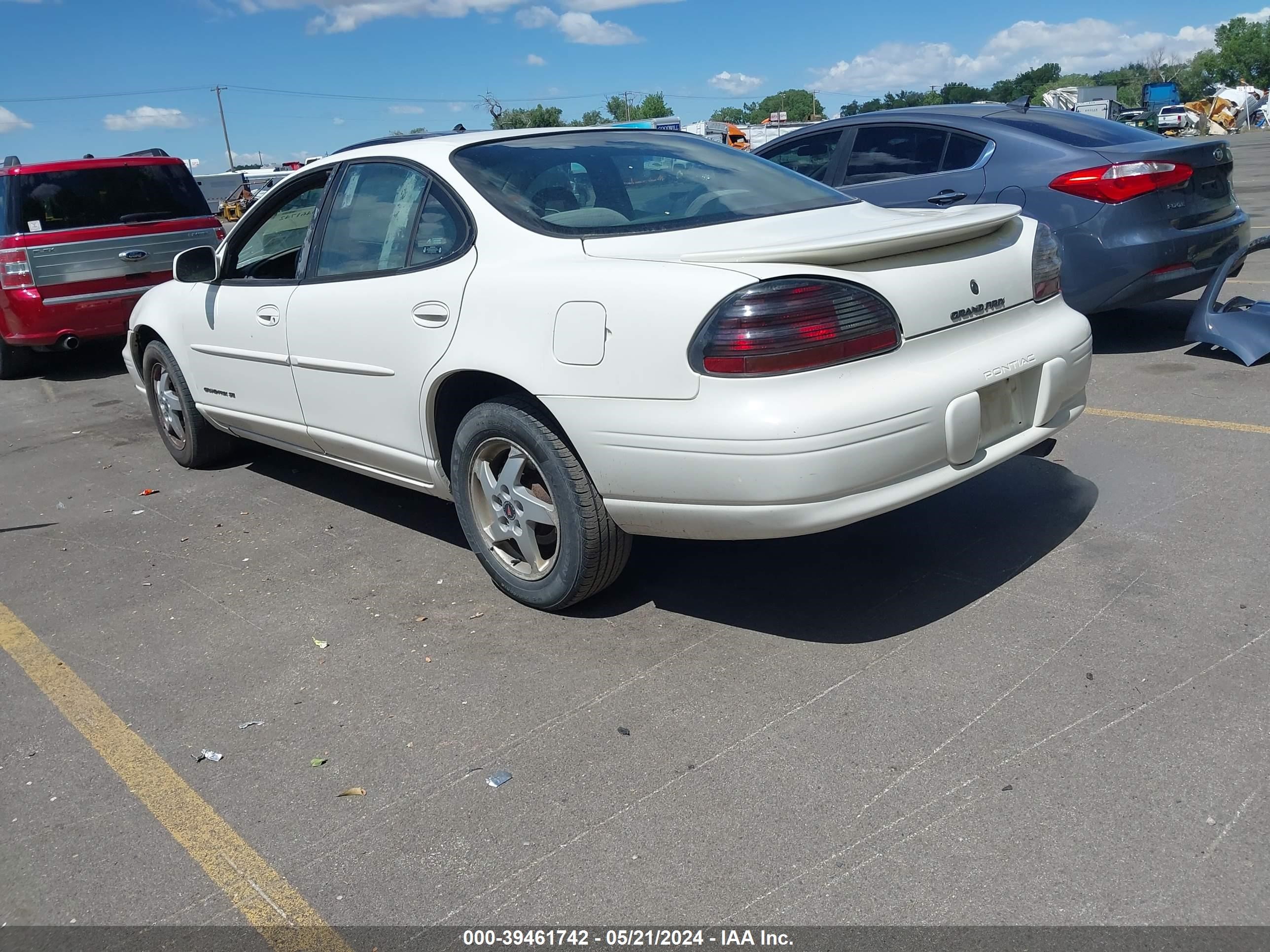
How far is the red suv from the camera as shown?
9102 mm

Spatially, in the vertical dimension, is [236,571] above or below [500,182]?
below

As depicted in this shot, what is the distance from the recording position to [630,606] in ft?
12.9

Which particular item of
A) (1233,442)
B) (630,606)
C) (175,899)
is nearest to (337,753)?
(175,899)

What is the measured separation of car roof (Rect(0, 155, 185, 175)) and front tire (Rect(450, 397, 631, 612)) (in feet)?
23.2

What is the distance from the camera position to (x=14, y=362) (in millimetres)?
10188

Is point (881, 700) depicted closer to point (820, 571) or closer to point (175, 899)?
point (820, 571)

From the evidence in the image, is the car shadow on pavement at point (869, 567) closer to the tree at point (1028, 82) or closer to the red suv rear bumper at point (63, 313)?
the red suv rear bumper at point (63, 313)

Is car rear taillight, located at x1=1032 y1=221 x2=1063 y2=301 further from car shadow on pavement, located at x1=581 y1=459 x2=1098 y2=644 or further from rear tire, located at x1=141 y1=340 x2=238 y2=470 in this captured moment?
rear tire, located at x1=141 y1=340 x2=238 y2=470

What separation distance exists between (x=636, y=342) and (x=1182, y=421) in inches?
139

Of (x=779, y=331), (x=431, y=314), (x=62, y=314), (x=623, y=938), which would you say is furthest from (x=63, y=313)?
(x=623, y=938)

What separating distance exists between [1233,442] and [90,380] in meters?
8.92

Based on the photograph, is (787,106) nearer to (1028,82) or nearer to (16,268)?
(1028,82)

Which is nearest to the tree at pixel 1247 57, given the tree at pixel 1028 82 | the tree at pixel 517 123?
the tree at pixel 1028 82

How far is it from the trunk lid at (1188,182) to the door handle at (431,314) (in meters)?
4.41
